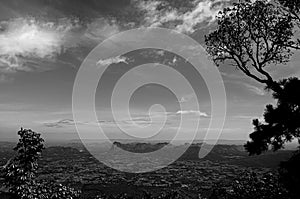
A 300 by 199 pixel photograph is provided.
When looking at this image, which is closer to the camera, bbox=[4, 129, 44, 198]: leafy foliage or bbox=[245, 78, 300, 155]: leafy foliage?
bbox=[245, 78, 300, 155]: leafy foliage

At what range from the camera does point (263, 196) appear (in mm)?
20234

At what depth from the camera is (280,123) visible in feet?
43.1

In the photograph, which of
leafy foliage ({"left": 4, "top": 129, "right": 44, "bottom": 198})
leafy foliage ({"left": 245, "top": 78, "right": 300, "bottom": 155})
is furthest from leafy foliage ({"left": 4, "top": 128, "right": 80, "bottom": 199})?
leafy foliage ({"left": 245, "top": 78, "right": 300, "bottom": 155})

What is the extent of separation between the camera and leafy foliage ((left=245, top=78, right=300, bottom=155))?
12.6 meters

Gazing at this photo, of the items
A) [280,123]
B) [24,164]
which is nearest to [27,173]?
[24,164]

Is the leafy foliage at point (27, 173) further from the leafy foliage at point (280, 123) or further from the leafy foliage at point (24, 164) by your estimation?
the leafy foliage at point (280, 123)

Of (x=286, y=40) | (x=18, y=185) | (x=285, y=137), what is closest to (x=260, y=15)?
(x=286, y=40)

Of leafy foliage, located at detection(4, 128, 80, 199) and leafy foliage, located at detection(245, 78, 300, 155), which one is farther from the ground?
leafy foliage, located at detection(245, 78, 300, 155)

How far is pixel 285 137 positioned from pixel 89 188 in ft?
580

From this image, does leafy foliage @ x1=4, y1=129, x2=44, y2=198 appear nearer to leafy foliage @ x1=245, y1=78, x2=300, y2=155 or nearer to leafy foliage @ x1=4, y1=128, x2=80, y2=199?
leafy foliage @ x1=4, y1=128, x2=80, y2=199

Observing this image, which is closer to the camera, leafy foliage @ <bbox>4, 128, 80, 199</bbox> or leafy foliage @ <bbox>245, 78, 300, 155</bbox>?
leafy foliage @ <bbox>245, 78, 300, 155</bbox>

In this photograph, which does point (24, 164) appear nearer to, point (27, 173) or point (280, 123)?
point (27, 173)

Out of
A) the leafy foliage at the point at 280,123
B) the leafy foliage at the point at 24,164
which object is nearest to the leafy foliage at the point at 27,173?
the leafy foliage at the point at 24,164

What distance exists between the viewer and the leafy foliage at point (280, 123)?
12.6 meters
